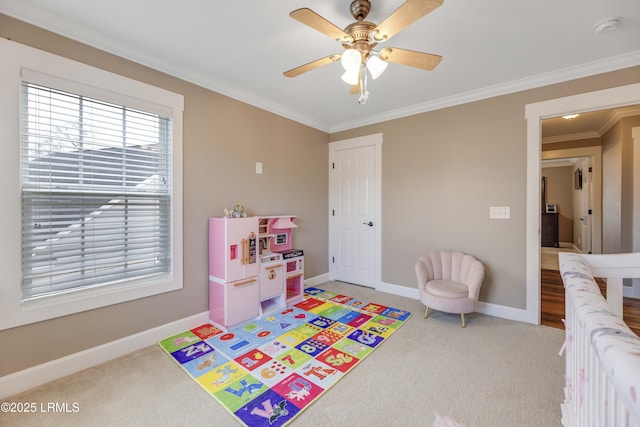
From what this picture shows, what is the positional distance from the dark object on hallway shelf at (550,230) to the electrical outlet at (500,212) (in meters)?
6.40

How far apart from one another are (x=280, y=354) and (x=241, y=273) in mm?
880

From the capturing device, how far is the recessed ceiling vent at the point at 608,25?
1856 millimetres

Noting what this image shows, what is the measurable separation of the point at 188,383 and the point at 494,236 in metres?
3.18

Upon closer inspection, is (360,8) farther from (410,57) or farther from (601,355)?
(601,355)

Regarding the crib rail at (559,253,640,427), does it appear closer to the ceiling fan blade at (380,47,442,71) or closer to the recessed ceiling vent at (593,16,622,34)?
the ceiling fan blade at (380,47,442,71)

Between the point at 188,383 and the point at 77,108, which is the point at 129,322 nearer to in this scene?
the point at 188,383

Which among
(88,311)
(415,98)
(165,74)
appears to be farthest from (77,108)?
(415,98)

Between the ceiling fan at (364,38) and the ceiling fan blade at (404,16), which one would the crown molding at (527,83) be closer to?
the ceiling fan at (364,38)

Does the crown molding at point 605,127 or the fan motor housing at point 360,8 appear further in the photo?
the crown molding at point 605,127

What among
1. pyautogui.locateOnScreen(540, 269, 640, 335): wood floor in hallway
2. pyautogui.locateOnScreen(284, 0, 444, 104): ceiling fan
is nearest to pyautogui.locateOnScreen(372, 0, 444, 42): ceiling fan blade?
pyautogui.locateOnScreen(284, 0, 444, 104): ceiling fan

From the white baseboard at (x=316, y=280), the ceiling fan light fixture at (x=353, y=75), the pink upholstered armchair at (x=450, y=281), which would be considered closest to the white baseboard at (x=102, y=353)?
the pink upholstered armchair at (x=450, y=281)

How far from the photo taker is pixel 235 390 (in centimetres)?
177

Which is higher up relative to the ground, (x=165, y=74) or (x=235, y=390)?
(x=165, y=74)

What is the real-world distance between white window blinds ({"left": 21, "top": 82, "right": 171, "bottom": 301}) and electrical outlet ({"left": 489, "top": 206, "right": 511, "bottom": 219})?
3.33 metres
